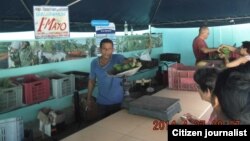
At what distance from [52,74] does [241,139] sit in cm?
237

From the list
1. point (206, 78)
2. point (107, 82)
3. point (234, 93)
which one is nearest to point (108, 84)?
point (107, 82)

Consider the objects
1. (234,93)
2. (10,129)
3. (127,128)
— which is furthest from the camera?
(10,129)

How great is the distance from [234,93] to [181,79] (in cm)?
163

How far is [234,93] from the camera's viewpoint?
95cm

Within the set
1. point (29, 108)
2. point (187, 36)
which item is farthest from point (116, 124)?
point (187, 36)

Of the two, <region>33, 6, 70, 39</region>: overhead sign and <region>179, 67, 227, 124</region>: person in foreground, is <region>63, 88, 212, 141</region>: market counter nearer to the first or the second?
<region>179, 67, 227, 124</region>: person in foreground

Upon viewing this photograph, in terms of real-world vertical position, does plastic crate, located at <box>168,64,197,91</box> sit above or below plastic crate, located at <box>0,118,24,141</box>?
above

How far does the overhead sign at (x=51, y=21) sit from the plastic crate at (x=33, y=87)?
0.46m

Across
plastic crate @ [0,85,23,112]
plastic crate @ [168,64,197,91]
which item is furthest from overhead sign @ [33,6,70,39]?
plastic crate @ [168,64,197,91]

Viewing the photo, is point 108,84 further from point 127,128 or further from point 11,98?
point 11,98

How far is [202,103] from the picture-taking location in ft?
6.86

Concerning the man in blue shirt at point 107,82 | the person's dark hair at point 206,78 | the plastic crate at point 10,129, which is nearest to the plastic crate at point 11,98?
the plastic crate at point 10,129

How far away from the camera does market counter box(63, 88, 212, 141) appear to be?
1493 mm

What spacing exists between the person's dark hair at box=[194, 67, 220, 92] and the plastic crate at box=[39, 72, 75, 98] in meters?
1.93
